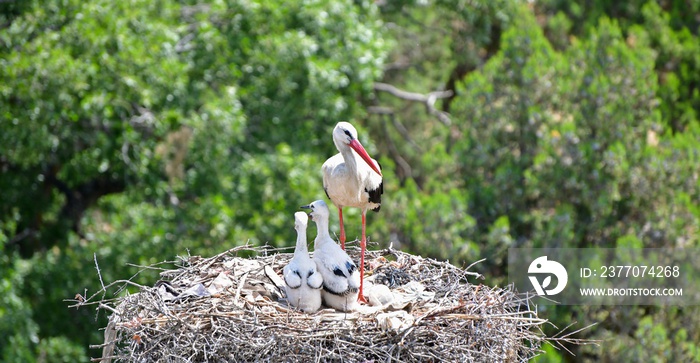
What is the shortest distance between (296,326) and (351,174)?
1.43 metres

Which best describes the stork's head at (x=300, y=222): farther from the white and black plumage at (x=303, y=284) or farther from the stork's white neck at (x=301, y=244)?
the white and black plumage at (x=303, y=284)

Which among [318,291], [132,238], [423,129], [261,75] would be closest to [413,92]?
[423,129]

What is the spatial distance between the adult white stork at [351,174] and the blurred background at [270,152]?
5.16 m

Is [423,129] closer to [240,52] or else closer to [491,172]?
[491,172]

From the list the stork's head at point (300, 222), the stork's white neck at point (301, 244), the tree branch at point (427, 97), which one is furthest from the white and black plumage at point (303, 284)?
the tree branch at point (427, 97)

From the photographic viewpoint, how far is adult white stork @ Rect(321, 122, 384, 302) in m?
7.61

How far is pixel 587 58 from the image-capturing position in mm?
16422

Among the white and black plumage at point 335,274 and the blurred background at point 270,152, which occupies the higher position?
the white and black plumage at point 335,274

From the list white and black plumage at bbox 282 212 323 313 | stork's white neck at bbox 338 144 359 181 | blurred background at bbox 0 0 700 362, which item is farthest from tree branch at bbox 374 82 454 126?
white and black plumage at bbox 282 212 323 313

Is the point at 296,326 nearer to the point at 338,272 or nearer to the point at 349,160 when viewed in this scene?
the point at 338,272

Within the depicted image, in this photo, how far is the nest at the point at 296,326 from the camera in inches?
261

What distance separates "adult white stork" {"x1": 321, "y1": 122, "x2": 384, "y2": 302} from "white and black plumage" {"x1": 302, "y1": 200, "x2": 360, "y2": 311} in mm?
164

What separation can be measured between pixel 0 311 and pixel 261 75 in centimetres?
467

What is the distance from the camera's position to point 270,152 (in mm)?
14734
